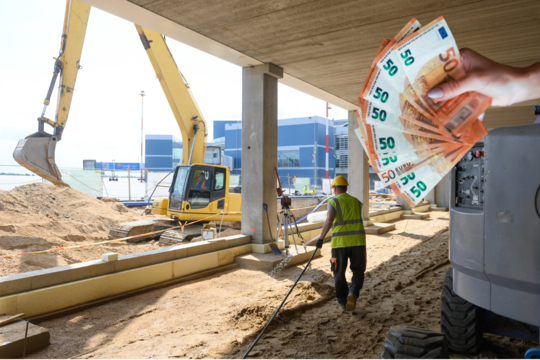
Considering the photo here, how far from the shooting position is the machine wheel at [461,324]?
11.2 ft

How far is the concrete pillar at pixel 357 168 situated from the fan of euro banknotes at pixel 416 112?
42.0 ft

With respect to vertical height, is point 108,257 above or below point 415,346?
below

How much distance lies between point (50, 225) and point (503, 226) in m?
12.8

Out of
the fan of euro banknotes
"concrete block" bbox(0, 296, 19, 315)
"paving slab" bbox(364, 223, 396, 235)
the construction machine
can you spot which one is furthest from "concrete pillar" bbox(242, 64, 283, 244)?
the fan of euro banknotes

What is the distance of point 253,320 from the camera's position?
506 centimetres

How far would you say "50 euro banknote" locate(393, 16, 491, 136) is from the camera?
1468mm

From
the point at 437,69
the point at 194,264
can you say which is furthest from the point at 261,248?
the point at 437,69

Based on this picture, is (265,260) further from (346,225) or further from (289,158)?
(289,158)

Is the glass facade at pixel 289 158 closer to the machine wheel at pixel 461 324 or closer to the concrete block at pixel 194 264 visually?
the concrete block at pixel 194 264

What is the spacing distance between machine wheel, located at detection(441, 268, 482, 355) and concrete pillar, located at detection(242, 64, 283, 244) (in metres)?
5.81

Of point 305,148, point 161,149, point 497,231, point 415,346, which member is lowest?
point 415,346

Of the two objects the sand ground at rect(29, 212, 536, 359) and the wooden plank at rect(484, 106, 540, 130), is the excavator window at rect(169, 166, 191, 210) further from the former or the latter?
the wooden plank at rect(484, 106, 540, 130)

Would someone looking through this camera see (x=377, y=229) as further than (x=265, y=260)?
Yes

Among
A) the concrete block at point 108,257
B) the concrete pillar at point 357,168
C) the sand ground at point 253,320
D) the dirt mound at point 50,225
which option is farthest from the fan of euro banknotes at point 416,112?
the concrete pillar at point 357,168
